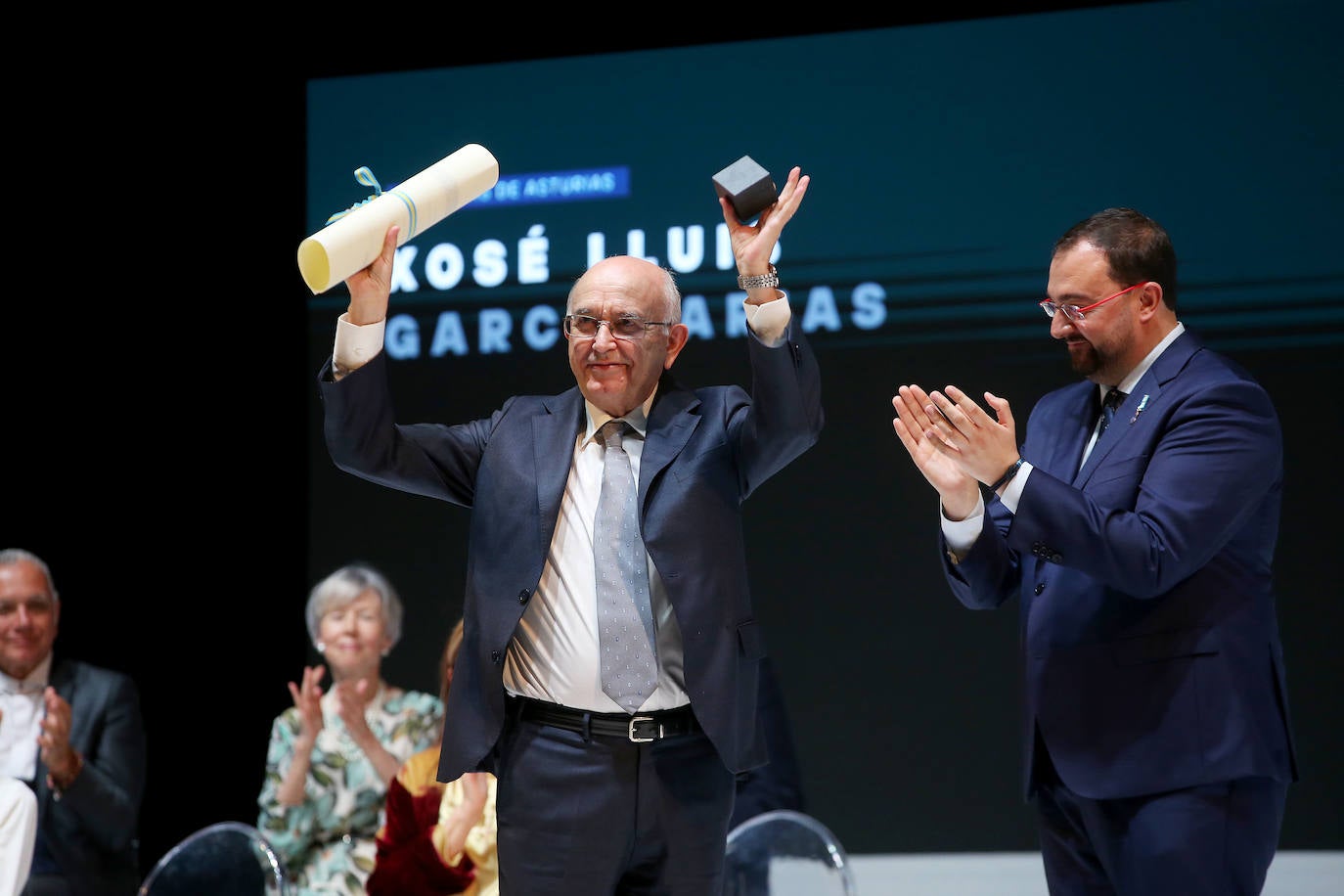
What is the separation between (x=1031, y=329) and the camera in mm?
4738

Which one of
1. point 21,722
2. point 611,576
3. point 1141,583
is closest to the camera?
point 1141,583

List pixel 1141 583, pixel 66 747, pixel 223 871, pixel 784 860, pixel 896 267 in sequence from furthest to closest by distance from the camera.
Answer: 1. pixel 896 267
2. pixel 66 747
3. pixel 223 871
4. pixel 784 860
5. pixel 1141 583

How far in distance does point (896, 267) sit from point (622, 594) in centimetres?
271

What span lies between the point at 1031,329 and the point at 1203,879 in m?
2.69

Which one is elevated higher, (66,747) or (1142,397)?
(1142,397)

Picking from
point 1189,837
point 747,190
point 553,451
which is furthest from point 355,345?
point 1189,837

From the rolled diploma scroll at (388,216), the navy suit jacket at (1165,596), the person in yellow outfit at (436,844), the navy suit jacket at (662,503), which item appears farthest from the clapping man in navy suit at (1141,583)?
the person in yellow outfit at (436,844)

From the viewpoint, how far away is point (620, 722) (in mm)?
2342

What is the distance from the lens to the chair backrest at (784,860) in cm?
356

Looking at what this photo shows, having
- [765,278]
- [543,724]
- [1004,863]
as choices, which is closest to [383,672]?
[1004,863]

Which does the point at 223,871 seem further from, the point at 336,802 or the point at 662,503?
the point at 662,503

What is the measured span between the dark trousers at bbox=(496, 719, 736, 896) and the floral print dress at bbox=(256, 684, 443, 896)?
1.97 metres

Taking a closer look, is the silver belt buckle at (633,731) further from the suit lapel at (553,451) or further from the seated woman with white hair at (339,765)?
the seated woman with white hair at (339,765)

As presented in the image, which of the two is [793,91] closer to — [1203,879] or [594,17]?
[594,17]
